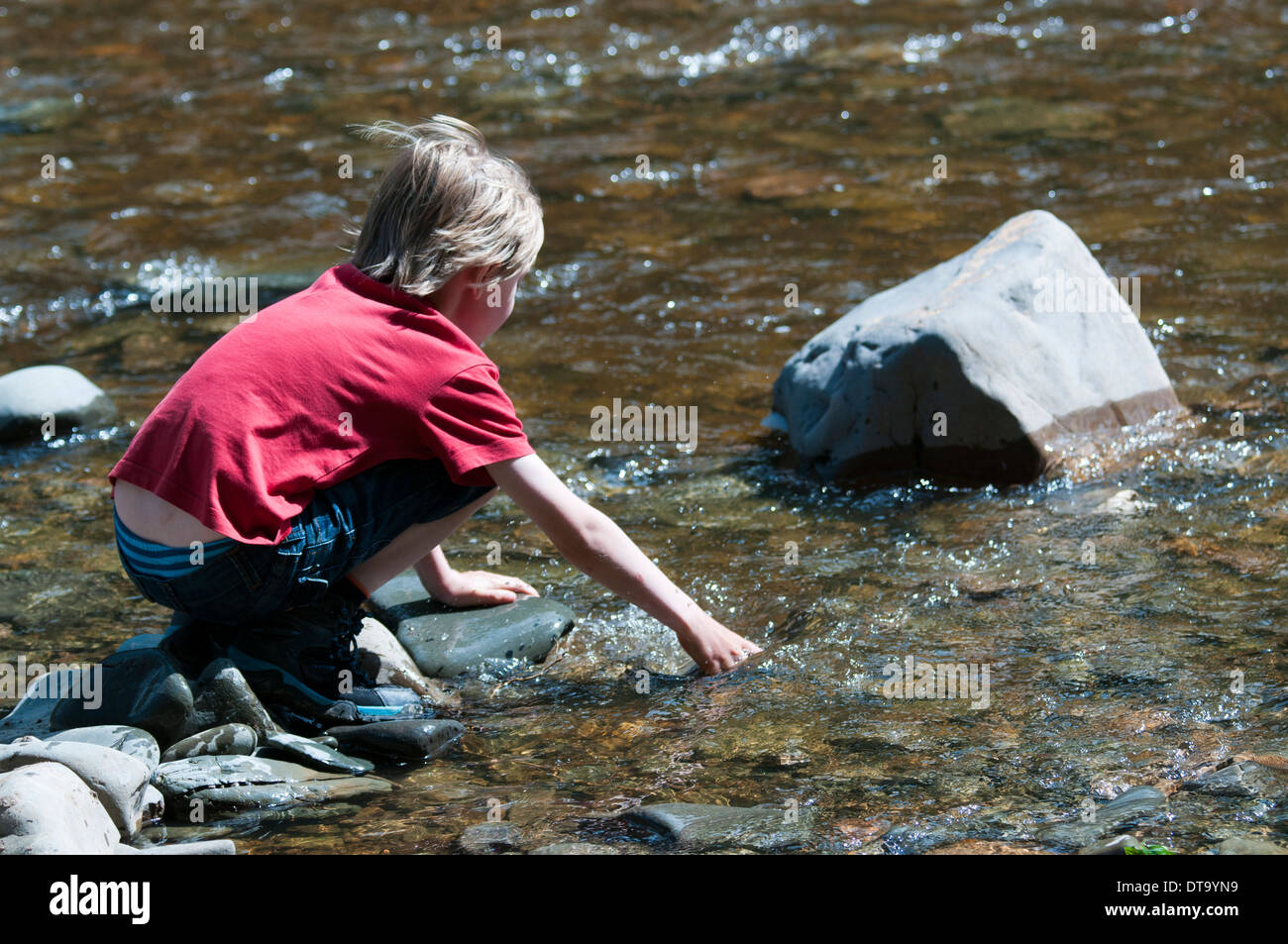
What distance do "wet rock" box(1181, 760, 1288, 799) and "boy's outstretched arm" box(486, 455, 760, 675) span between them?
3.40ft

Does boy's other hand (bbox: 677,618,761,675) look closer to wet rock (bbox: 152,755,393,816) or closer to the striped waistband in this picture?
wet rock (bbox: 152,755,393,816)

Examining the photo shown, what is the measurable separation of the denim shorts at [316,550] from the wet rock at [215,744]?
0.87ft

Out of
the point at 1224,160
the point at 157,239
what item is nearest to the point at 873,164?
the point at 1224,160

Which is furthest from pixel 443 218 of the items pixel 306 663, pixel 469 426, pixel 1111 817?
pixel 1111 817

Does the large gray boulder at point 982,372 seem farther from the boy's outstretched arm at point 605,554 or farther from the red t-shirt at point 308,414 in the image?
the red t-shirt at point 308,414

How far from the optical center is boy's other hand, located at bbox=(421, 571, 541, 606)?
136 inches

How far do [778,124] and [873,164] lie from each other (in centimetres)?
87

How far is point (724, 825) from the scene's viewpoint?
236 cm

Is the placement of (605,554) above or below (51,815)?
above

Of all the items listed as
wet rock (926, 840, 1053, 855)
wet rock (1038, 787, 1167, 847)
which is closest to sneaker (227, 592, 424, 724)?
wet rock (926, 840, 1053, 855)

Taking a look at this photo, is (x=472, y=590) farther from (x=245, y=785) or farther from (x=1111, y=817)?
(x=1111, y=817)

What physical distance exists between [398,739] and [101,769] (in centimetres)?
60

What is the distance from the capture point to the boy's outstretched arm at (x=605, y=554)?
2809 mm
